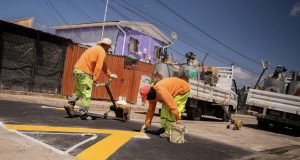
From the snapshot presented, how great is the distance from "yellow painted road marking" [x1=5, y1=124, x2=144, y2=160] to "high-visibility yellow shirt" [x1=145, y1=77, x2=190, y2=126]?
0.83 meters

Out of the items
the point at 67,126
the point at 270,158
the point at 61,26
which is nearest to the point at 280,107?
the point at 270,158

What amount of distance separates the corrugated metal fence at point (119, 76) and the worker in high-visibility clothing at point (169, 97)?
1185 cm

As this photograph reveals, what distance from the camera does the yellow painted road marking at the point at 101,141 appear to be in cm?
412

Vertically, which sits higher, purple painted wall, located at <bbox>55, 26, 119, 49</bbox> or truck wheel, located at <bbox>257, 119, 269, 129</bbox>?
purple painted wall, located at <bbox>55, 26, 119, 49</bbox>

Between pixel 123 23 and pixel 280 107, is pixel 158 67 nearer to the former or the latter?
pixel 280 107

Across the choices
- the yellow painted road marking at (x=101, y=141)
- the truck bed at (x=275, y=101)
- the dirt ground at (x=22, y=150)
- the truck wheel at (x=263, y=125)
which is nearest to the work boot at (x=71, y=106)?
the yellow painted road marking at (x=101, y=141)

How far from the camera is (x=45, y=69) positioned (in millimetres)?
16406

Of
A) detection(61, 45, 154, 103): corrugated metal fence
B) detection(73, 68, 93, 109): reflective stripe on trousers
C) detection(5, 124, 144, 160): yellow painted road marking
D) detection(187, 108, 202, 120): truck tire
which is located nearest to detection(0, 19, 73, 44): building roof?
detection(61, 45, 154, 103): corrugated metal fence

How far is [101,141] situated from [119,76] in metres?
16.3

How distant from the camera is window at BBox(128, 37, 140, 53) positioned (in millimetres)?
33166

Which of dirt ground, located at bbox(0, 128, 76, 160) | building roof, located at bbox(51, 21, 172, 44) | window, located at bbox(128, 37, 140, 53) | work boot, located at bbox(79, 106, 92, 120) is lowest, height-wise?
dirt ground, located at bbox(0, 128, 76, 160)

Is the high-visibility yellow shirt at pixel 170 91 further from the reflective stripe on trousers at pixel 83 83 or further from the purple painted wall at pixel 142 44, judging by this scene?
the purple painted wall at pixel 142 44

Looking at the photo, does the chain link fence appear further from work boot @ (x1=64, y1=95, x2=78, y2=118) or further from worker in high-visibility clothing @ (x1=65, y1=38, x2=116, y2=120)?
worker in high-visibility clothing @ (x1=65, y1=38, x2=116, y2=120)

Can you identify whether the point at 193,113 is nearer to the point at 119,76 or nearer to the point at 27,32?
the point at 119,76
